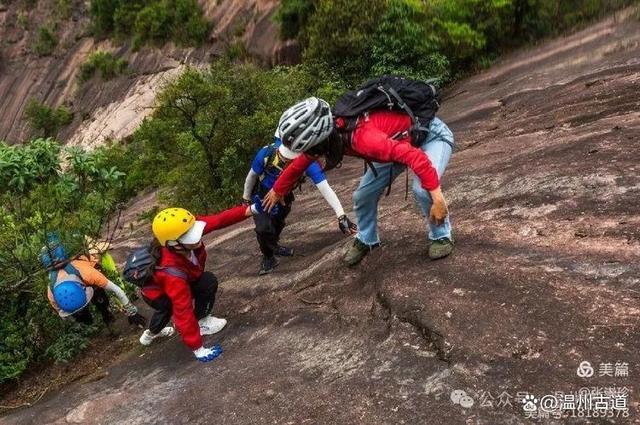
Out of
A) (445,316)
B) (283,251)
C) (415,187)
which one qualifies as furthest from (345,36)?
(445,316)

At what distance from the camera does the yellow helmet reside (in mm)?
5387

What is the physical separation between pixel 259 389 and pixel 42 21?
1579 inches

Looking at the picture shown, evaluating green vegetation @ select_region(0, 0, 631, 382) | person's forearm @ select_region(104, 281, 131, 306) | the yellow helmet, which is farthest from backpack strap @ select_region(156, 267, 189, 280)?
green vegetation @ select_region(0, 0, 631, 382)

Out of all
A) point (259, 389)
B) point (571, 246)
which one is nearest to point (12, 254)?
point (259, 389)

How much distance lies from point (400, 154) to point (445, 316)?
133 centimetres

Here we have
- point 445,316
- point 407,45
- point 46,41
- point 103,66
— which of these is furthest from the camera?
point 46,41

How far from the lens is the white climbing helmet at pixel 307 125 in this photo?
16.2 feet

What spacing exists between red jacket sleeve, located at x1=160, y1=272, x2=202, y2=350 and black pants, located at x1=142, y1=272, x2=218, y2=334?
665 mm

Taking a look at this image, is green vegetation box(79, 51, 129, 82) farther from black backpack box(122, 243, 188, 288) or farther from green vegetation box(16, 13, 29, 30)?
black backpack box(122, 243, 188, 288)

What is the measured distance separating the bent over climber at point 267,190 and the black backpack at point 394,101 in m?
1.49

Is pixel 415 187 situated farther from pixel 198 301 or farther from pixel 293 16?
pixel 293 16

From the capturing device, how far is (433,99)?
5.22 m

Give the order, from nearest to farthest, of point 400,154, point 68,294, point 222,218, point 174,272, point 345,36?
1. point 400,154
2. point 174,272
3. point 222,218
4. point 68,294
5. point 345,36

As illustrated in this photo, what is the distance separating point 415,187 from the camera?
203 inches
